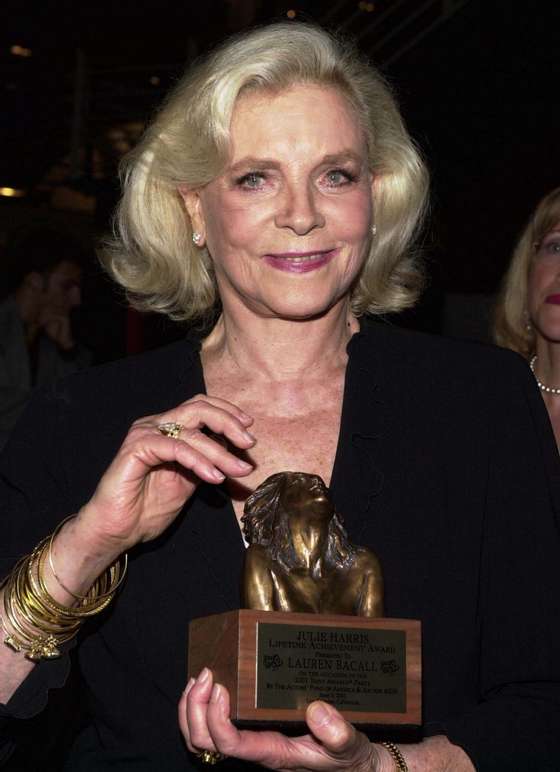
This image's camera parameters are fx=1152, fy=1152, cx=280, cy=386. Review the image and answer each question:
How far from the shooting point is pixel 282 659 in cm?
166

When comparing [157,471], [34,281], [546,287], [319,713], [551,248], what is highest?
[34,281]

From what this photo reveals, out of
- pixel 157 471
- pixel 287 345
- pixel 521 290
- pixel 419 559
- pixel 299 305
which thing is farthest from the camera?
pixel 521 290

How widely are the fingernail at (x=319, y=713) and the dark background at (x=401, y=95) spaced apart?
1534mm

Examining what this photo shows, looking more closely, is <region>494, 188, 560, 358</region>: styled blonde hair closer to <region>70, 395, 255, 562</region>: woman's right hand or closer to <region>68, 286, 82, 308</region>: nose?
<region>70, 395, 255, 562</region>: woman's right hand

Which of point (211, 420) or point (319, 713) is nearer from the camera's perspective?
point (319, 713)

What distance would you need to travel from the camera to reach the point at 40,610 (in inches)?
78.8

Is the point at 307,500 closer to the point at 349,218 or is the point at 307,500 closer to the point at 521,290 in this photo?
the point at 349,218

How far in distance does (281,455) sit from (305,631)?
608 mm

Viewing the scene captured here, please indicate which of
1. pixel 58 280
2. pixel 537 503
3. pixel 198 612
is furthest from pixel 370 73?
pixel 58 280

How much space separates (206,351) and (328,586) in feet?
2.91

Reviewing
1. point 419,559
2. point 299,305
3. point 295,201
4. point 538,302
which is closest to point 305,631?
point 419,559

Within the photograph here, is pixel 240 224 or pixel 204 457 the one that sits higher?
pixel 240 224

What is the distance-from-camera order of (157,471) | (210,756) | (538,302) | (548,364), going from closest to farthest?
(210,756) → (157,471) → (548,364) → (538,302)

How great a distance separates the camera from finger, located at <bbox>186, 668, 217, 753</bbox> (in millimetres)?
1673
